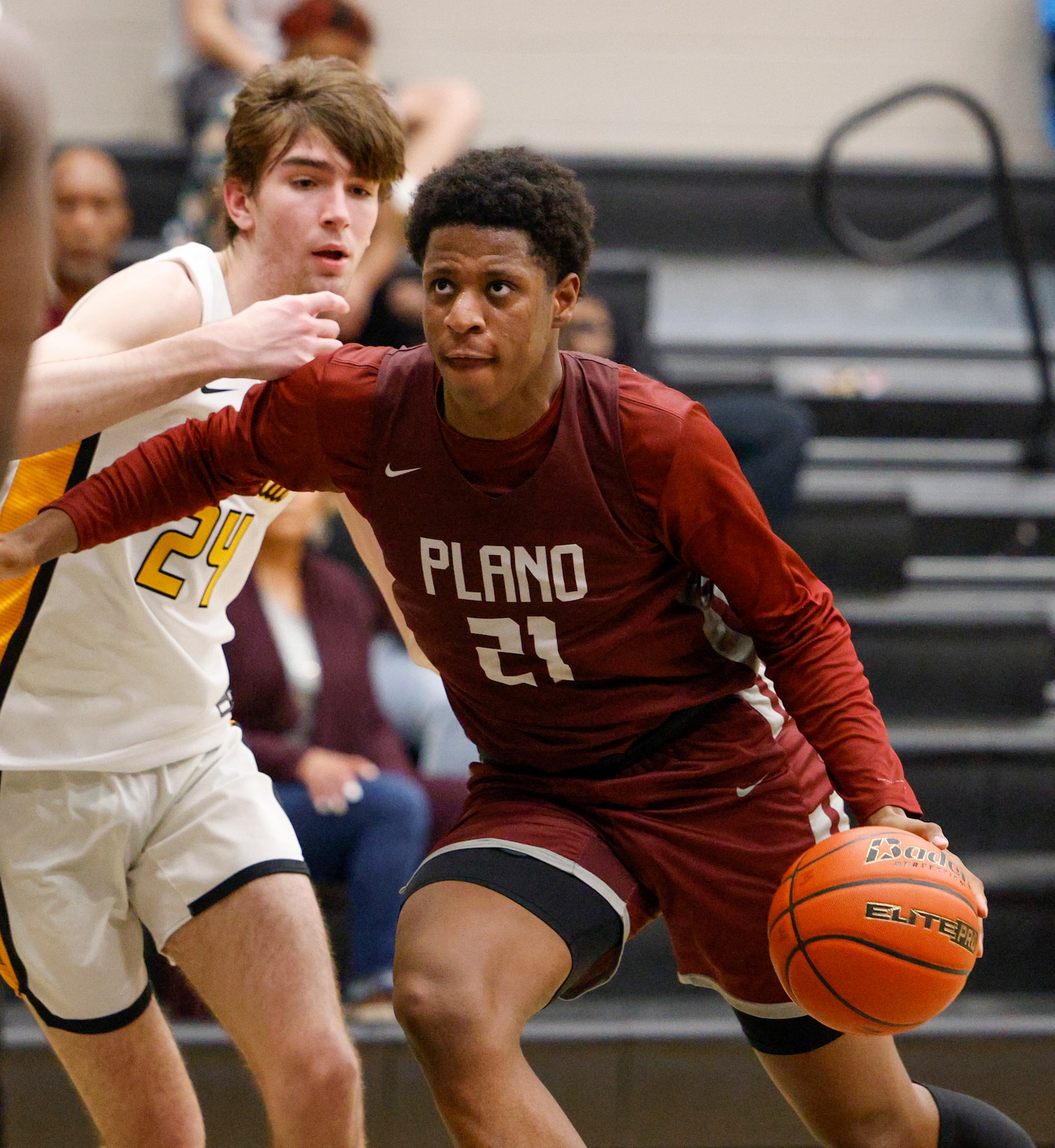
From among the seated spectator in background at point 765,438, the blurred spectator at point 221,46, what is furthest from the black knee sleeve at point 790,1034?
the blurred spectator at point 221,46

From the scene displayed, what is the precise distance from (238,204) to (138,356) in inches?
20.0

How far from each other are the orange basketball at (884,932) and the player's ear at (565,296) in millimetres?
929

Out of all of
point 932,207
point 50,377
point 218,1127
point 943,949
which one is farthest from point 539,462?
point 932,207

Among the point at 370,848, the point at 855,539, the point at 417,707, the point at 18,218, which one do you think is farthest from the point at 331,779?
the point at 18,218

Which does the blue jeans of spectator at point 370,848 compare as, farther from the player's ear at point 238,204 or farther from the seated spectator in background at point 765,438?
the player's ear at point 238,204

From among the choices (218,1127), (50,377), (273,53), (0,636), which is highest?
(273,53)

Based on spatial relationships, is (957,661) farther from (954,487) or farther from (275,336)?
(275,336)

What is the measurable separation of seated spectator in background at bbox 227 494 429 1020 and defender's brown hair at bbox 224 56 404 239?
5.21 feet

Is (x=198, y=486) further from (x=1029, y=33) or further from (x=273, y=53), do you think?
(x=1029, y=33)

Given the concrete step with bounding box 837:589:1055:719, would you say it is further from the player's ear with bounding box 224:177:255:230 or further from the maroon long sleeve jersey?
the player's ear with bounding box 224:177:255:230

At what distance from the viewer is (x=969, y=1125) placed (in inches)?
109

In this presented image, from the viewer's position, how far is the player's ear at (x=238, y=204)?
2742mm

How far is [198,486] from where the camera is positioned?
250 cm

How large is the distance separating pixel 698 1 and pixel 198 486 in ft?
18.7
